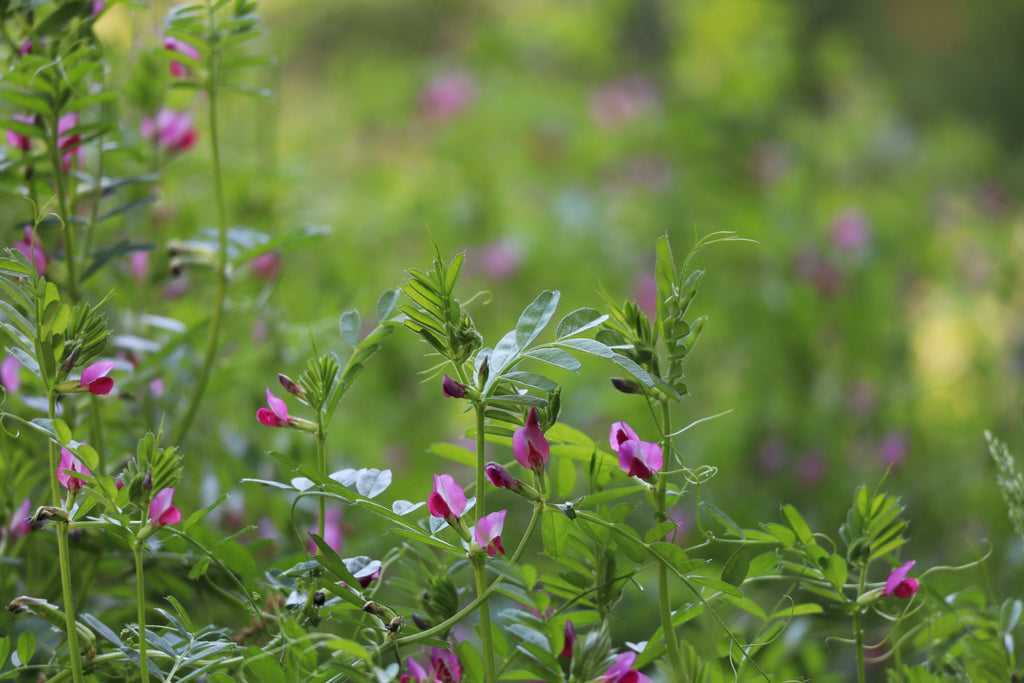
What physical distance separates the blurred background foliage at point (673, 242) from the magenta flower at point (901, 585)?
42cm

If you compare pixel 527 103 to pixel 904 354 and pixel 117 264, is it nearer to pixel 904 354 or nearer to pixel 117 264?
pixel 904 354

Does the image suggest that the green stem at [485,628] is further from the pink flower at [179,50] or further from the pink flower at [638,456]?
the pink flower at [179,50]

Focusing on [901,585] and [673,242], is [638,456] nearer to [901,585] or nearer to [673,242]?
[901,585]

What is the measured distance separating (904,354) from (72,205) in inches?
49.8

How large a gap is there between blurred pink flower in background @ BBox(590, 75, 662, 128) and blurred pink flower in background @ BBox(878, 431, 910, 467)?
986mm

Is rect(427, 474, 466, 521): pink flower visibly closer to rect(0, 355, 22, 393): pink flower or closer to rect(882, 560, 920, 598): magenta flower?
rect(882, 560, 920, 598): magenta flower

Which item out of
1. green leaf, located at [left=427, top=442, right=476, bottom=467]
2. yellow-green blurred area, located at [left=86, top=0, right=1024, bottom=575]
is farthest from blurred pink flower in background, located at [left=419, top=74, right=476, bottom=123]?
green leaf, located at [left=427, top=442, right=476, bottom=467]

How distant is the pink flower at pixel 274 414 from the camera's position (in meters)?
0.37

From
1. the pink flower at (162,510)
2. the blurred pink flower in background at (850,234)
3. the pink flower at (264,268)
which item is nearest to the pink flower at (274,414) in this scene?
the pink flower at (162,510)

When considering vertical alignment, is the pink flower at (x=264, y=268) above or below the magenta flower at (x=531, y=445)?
below

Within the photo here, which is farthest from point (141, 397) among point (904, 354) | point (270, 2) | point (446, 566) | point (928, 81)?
point (928, 81)

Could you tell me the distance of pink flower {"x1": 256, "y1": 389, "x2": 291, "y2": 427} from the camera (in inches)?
14.4

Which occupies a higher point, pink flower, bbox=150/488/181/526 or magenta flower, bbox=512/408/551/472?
magenta flower, bbox=512/408/551/472

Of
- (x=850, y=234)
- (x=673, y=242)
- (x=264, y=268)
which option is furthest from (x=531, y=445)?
(x=673, y=242)
